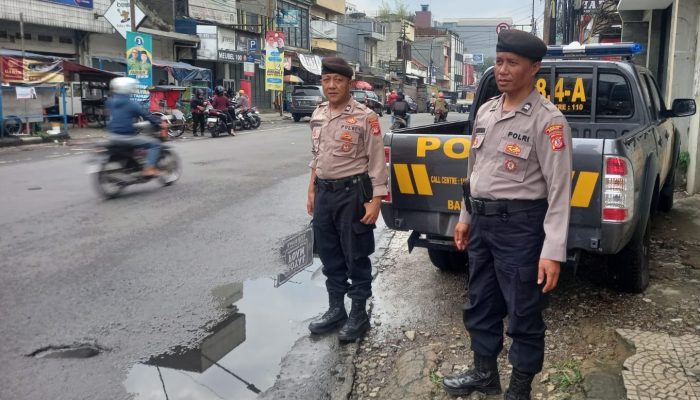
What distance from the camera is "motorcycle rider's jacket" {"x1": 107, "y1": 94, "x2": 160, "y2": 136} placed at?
30.4ft

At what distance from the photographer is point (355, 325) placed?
421 centimetres

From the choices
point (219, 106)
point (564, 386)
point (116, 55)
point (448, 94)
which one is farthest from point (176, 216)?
point (448, 94)

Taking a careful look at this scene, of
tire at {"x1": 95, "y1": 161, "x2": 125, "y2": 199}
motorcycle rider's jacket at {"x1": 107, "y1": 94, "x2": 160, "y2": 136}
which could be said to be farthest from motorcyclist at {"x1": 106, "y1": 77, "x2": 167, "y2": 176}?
tire at {"x1": 95, "y1": 161, "x2": 125, "y2": 199}

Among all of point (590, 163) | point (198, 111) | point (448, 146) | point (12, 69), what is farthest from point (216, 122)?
point (590, 163)

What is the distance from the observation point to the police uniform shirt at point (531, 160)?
9.00ft

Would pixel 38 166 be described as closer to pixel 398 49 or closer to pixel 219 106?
pixel 219 106

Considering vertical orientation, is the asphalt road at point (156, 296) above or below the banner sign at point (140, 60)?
below

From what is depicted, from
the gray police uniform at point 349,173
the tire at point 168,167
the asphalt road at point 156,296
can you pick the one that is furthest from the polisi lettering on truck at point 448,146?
the tire at point 168,167

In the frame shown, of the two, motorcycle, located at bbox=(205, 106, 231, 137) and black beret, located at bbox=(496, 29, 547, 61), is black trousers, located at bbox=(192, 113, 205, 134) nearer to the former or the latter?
motorcycle, located at bbox=(205, 106, 231, 137)

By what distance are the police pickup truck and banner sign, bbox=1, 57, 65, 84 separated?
14.2 metres

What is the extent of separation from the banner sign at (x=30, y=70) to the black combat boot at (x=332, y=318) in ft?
49.5

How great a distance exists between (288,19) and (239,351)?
41311 millimetres

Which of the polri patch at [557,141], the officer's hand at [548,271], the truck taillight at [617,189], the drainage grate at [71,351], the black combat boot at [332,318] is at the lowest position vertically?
the drainage grate at [71,351]

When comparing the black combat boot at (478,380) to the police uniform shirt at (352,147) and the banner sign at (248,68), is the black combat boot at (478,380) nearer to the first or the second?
the police uniform shirt at (352,147)
